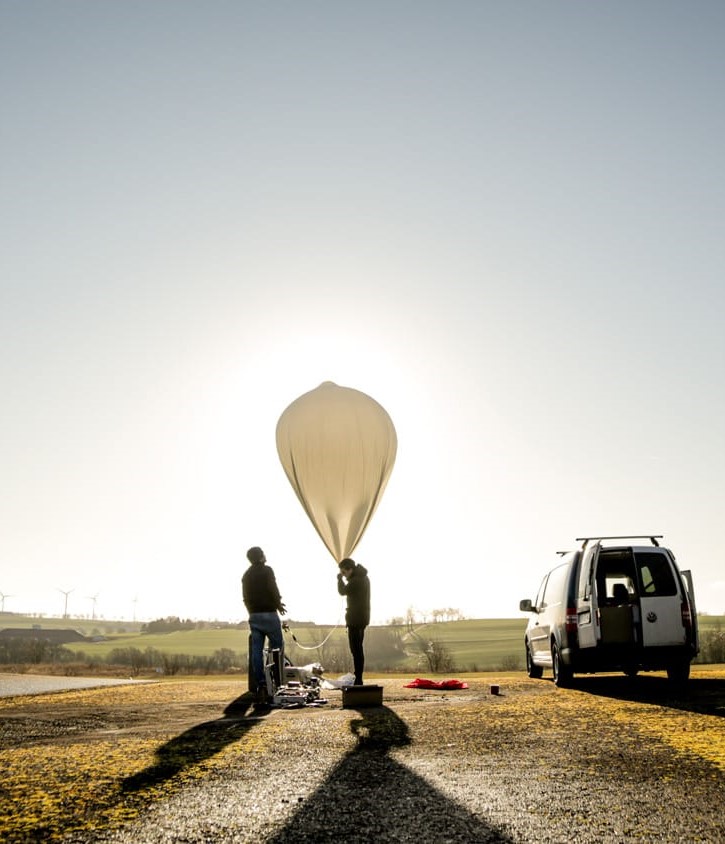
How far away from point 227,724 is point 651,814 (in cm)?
618

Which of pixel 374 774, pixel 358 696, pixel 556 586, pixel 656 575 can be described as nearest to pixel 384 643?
pixel 556 586

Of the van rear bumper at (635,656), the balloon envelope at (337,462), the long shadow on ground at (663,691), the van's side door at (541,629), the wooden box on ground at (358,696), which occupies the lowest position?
the long shadow on ground at (663,691)

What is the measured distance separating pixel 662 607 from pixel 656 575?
0.53 m

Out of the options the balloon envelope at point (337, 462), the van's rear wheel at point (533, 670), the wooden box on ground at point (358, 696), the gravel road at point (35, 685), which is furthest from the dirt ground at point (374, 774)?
the balloon envelope at point (337, 462)

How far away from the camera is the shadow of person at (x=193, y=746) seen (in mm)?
6340

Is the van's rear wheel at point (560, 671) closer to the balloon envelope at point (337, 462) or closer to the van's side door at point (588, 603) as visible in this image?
the van's side door at point (588, 603)

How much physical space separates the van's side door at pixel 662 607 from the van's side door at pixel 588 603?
821 millimetres

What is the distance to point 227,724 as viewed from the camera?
32.9ft

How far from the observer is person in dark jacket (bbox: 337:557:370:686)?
1394 cm

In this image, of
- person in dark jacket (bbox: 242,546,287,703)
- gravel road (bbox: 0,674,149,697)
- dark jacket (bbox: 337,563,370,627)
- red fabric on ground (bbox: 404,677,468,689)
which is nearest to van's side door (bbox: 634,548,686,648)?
red fabric on ground (bbox: 404,677,468,689)

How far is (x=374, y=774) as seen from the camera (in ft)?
20.8

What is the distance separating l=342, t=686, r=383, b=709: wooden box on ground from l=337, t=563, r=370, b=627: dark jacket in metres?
1.84

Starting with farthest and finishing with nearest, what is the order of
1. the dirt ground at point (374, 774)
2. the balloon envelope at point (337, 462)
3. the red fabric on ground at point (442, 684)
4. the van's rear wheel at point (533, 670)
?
1. the balloon envelope at point (337, 462)
2. the van's rear wheel at point (533, 670)
3. the red fabric on ground at point (442, 684)
4. the dirt ground at point (374, 774)

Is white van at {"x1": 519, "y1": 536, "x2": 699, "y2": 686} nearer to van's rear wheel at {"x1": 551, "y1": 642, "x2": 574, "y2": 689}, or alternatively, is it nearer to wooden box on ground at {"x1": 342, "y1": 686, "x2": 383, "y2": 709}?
van's rear wheel at {"x1": 551, "y1": 642, "x2": 574, "y2": 689}
